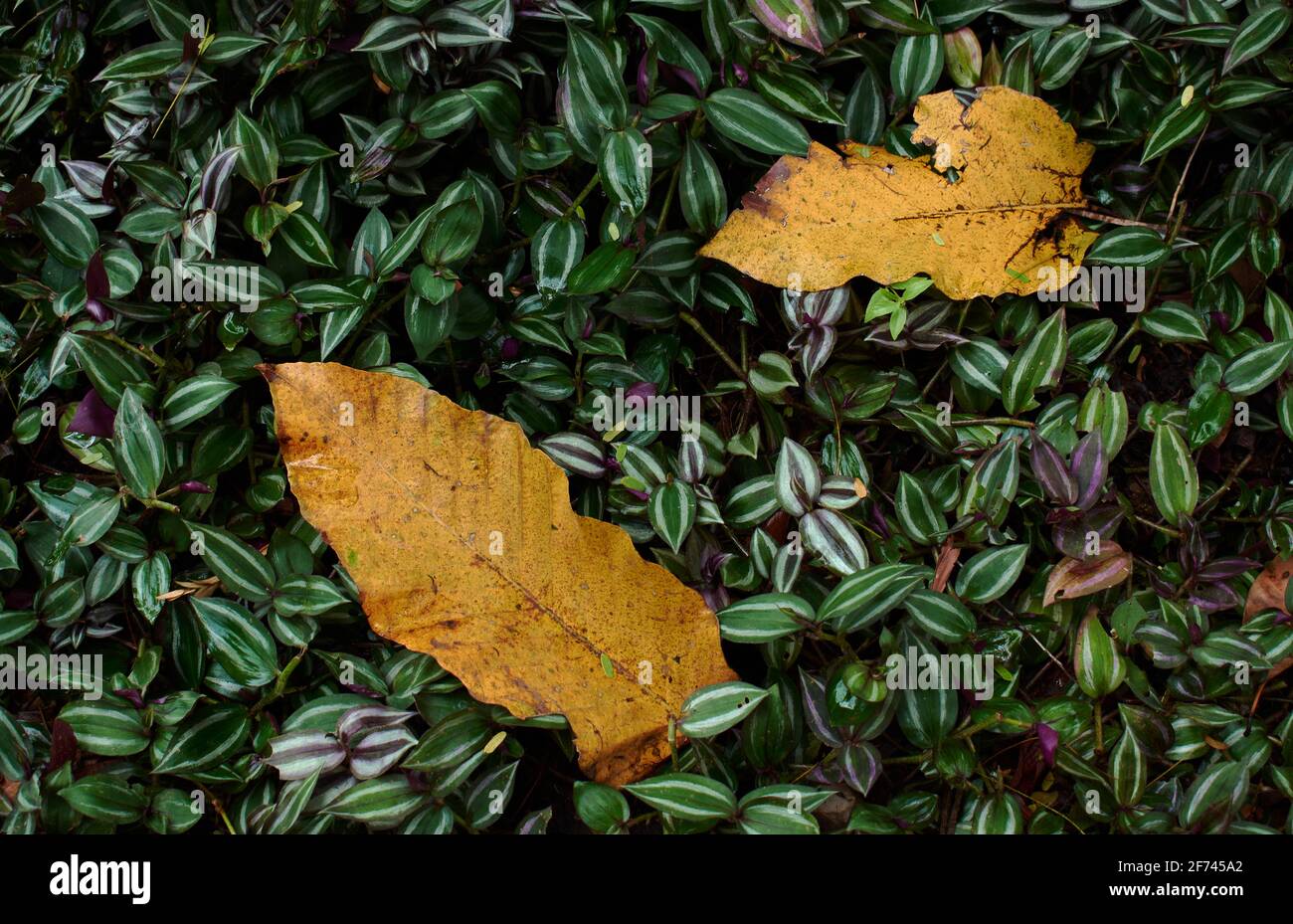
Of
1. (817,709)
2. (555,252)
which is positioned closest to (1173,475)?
(817,709)

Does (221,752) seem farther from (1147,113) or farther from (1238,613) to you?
(1147,113)

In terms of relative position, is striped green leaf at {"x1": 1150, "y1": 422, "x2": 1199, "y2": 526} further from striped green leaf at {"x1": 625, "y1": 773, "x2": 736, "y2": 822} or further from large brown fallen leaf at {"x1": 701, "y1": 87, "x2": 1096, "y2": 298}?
striped green leaf at {"x1": 625, "y1": 773, "x2": 736, "y2": 822}

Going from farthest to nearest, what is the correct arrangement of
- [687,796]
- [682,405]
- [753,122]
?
[682,405] < [753,122] < [687,796]

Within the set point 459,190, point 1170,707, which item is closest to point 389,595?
point 459,190

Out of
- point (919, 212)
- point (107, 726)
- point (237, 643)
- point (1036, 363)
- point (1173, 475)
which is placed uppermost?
point (919, 212)

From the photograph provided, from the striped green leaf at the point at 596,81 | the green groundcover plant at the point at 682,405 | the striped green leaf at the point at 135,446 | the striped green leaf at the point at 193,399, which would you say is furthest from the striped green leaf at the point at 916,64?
the striped green leaf at the point at 135,446

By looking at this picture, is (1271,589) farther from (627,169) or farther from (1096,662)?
(627,169)
